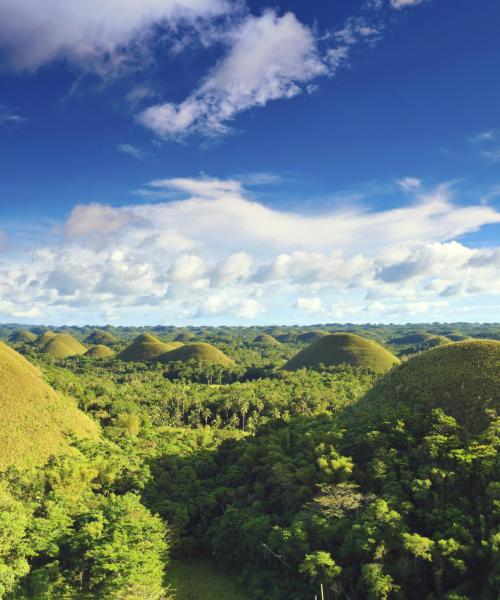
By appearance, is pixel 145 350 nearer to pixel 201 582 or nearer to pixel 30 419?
pixel 30 419

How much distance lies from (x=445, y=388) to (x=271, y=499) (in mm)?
15891

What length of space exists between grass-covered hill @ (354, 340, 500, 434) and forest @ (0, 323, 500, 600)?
5.7 inches

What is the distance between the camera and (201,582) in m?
25.1

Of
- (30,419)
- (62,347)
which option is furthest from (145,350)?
(30,419)

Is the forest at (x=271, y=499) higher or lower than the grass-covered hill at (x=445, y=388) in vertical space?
lower

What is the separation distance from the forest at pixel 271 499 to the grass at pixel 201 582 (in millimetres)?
106

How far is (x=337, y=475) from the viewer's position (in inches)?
1059

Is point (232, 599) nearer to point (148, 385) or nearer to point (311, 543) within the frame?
point (311, 543)

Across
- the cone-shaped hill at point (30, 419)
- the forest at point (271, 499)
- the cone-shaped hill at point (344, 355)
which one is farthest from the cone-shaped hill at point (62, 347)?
the forest at point (271, 499)

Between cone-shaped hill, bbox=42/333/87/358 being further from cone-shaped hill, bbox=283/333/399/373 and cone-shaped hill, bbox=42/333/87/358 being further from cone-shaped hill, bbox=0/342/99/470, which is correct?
cone-shaped hill, bbox=0/342/99/470

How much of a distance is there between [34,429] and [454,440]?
31.6 metres

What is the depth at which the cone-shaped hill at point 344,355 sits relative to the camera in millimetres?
95750

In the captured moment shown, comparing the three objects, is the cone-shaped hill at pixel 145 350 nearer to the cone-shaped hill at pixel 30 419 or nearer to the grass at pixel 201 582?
the cone-shaped hill at pixel 30 419

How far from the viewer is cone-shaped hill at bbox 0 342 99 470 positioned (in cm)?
3366
